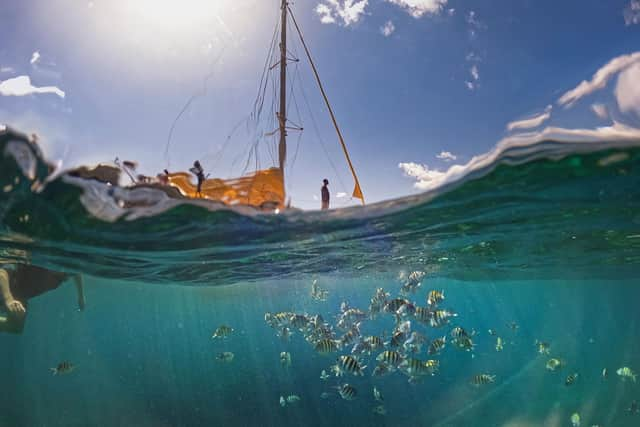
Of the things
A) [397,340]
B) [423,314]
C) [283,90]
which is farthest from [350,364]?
[283,90]

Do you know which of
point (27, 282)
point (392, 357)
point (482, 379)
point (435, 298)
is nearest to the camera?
point (392, 357)

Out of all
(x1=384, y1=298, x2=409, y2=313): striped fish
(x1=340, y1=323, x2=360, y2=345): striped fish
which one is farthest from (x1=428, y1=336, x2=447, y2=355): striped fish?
(x1=340, y1=323, x2=360, y2=345): striped fish

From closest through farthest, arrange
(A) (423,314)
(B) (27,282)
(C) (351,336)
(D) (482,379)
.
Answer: (A) (423,314), (C) (351,336), (D) (482,379), (B) (27,282)

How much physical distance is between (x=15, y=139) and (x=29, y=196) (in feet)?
11.2

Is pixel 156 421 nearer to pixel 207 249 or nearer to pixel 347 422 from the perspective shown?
pixel 347 422

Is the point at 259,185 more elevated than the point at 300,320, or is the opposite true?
the point at 259,185

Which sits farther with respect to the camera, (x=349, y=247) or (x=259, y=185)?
(x=349, y=247)

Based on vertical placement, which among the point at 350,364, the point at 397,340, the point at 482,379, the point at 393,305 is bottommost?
the point at 482,379

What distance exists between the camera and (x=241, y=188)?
10695 millimetres

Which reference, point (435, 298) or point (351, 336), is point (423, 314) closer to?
point (435, 298)

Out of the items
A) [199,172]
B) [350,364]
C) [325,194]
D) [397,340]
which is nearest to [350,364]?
[350,364]

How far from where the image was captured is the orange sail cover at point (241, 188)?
10352 mm

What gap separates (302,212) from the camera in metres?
12.2

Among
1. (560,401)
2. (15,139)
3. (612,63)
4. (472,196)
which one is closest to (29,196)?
(15,139)
